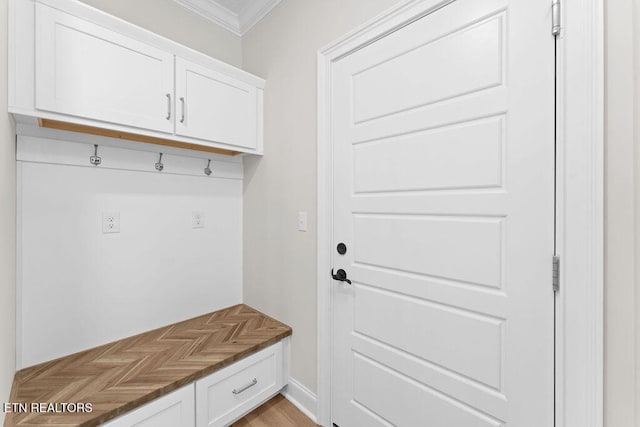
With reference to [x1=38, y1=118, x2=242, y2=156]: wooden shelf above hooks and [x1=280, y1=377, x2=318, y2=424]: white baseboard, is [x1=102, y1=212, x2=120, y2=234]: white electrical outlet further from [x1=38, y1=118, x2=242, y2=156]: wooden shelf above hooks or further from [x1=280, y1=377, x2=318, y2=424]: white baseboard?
[x1=280, y1=377, x2=318, y2=424]: white baseboard

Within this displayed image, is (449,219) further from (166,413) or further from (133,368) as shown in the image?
(133,368)

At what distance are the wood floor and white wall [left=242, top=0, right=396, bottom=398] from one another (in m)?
0.17

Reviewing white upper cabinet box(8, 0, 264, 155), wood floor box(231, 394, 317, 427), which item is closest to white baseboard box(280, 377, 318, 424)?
wood floor box(231, 394, 317, 427)

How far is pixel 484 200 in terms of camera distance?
1016 mm

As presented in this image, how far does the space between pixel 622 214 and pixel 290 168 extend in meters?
1.52

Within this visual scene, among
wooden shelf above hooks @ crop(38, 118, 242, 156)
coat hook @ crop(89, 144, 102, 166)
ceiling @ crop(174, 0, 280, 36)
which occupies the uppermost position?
ceiling @ crop(174, 0, 280, 36)

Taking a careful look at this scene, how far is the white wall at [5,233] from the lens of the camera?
1.00 metres

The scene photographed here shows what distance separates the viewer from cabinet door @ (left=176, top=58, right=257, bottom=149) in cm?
163

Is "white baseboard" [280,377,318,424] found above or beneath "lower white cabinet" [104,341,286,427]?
beneath

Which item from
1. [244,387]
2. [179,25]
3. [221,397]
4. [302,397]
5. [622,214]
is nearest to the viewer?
[622,214]

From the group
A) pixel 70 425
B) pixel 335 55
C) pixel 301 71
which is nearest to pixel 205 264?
pixel 70 425

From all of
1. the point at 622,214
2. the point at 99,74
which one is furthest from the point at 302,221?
the point at 622,214

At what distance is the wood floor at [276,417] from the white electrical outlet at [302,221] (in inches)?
45.0

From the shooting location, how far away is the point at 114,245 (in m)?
1.64
